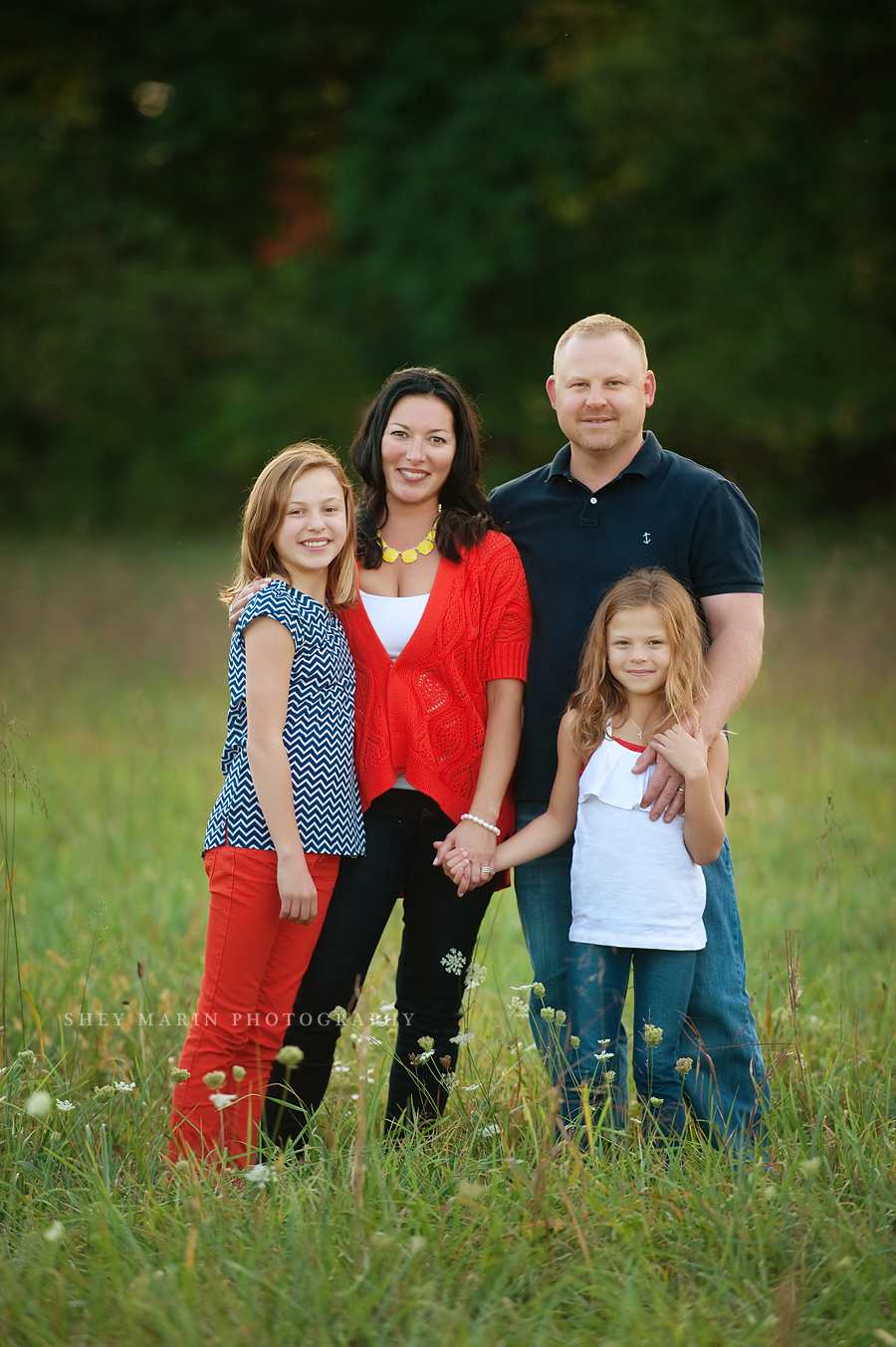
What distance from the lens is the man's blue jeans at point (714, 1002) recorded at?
9.24 feet

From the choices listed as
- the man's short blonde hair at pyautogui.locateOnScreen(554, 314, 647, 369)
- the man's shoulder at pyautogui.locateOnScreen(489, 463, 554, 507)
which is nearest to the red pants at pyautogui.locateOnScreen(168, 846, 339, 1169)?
the man's shoulder at pyautogui.locateOnScreen(489, 463, 554, 507)

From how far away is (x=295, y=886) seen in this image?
2.60 m

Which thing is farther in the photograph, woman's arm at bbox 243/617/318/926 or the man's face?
the man's face

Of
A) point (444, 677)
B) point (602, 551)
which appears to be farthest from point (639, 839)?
point (602, 551)

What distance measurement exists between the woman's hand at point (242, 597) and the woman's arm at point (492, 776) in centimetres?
61

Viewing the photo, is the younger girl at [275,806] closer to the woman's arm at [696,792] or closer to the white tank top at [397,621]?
the white tank top at [397,621]

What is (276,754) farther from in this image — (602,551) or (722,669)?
(722,669)

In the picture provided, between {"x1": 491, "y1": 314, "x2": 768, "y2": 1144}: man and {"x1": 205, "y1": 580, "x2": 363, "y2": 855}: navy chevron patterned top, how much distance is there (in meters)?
0.50

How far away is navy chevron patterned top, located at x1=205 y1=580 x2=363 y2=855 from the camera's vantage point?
8.80 ft

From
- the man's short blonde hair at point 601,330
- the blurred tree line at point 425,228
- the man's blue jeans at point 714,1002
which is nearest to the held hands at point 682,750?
the man's blue jeans at point 714,1002

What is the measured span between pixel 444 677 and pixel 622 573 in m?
A: 0.51

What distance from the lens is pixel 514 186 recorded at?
17.3 metres

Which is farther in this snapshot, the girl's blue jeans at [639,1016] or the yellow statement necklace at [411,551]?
the yellow statement necklace at [411,551]

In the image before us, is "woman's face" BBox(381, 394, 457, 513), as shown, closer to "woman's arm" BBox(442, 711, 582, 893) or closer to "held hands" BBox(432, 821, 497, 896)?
"woman's arm" BBox(442, 711, 582, 893)
